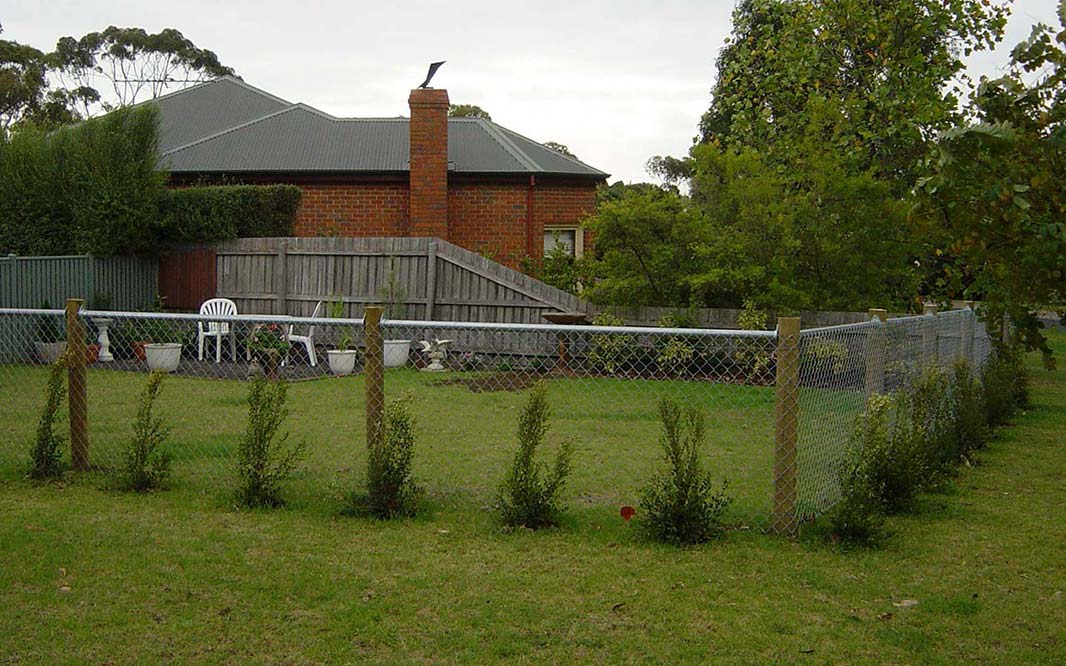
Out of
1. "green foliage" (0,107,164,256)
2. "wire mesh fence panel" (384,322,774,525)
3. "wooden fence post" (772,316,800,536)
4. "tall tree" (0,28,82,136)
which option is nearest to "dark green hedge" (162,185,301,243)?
"green foliage" (0,107,164,256)

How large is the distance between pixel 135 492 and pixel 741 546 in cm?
404

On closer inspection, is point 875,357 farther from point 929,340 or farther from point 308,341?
point 308,341

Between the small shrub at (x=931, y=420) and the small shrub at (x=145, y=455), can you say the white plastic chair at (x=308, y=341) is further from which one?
the small shrub at (x=931, y=420)

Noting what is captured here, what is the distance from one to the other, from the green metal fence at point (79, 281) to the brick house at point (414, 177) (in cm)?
370

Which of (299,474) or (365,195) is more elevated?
(365,195)

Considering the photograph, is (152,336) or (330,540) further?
(152,336)

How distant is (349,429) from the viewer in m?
9.62

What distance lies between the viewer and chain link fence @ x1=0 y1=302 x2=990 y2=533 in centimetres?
679

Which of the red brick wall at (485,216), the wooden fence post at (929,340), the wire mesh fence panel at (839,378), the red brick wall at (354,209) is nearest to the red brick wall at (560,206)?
the red brick wall at (485,216)

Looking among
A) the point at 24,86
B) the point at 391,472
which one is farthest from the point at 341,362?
the point at 24,86

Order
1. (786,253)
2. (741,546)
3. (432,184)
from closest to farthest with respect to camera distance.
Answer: (741,546) → (786,253) → (432,184)

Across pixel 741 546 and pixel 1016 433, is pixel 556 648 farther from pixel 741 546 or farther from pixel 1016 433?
pixel 1016 433

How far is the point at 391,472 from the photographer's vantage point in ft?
21.6

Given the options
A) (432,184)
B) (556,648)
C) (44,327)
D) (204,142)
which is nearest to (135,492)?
(556,648)
